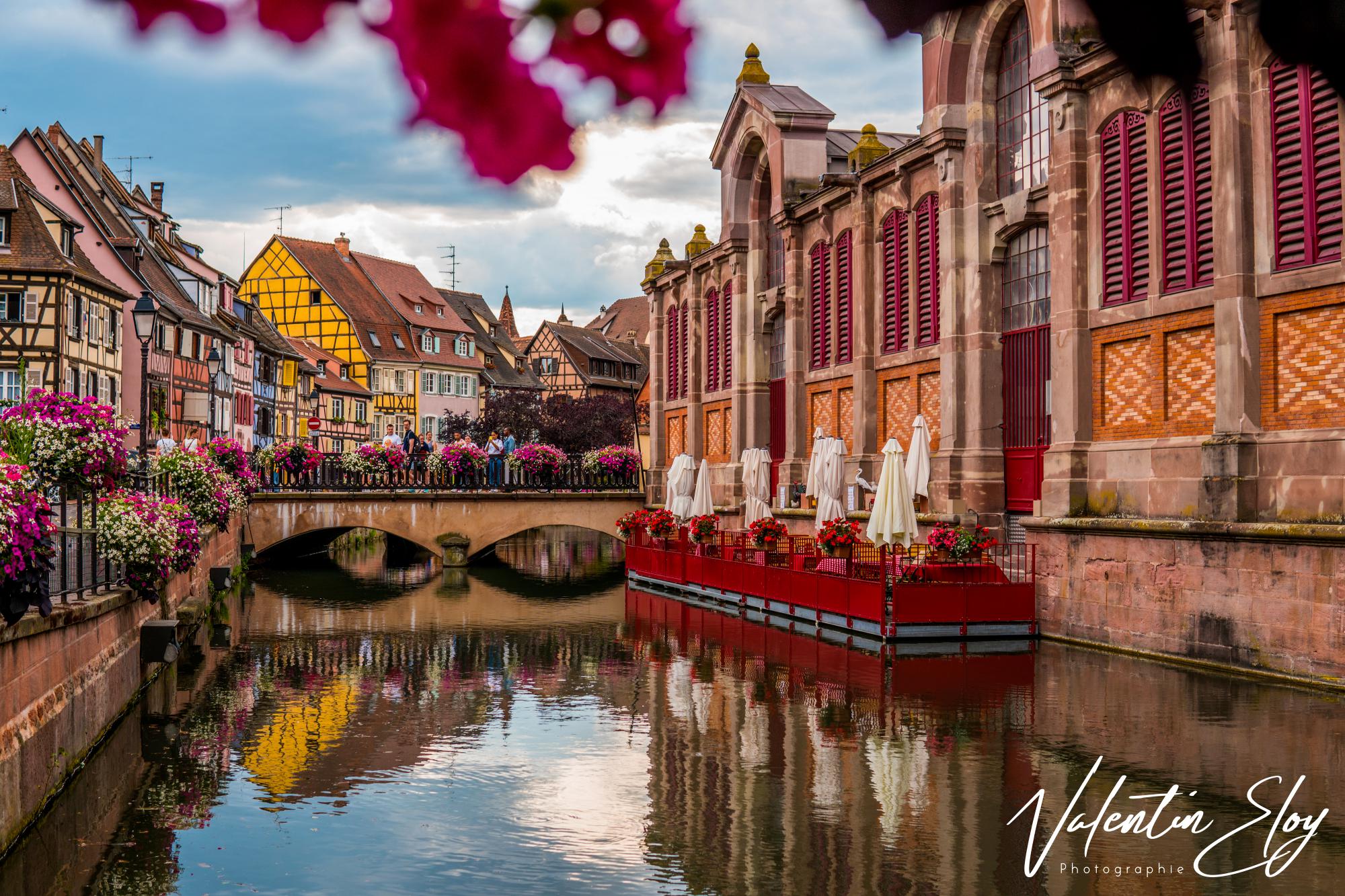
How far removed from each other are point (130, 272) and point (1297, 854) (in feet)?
152

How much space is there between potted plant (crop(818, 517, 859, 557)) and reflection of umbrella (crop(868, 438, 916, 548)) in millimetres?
443

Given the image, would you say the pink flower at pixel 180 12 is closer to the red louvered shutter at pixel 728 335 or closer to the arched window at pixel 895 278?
the arched window at pixel 895 278

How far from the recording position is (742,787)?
14102 mm

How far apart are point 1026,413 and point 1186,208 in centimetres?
→ 718

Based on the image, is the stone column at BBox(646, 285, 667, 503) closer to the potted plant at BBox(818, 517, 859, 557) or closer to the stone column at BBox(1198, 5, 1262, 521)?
the potted plant at BBox(818, 517, 859, 557)

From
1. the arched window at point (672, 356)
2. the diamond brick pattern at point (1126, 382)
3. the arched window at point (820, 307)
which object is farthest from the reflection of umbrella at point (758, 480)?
the diamond brick pattern at point (1126, 382)

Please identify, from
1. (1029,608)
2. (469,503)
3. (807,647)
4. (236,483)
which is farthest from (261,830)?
(469,503)

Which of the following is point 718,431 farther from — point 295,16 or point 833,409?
point 295,16

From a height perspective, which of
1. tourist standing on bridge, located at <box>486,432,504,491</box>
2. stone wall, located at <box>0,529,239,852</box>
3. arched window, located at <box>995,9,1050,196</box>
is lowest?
stone wall, located at <box>0,529,239,852</box>

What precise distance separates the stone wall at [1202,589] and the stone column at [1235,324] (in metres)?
Answer: 0.71

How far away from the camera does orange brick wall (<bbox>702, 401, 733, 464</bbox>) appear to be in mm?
45531

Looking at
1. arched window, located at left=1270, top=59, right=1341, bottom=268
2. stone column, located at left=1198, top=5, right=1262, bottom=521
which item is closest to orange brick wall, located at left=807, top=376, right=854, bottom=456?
stone column, located at left=1198, top=5, right=1262, bottom=521

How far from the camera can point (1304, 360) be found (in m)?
19.7

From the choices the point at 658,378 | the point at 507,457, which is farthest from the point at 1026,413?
the point at 507,457
